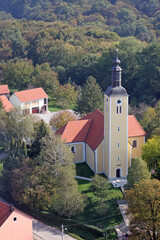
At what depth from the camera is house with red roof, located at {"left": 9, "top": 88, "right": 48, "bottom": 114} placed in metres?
64.8

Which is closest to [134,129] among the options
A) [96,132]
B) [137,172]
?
[96,132]

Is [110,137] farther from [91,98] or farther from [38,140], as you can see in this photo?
[91,98]

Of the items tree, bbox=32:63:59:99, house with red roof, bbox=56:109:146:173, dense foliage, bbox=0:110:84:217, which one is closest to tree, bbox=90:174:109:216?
dense foliage, bbox=0:110:84:217

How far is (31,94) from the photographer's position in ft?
217

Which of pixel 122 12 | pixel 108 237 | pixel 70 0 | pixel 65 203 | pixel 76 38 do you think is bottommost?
pixel 108 237

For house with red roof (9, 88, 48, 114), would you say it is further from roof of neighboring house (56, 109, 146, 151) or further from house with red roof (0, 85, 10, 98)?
roof of neighboring house (56, 109, 146, 151)

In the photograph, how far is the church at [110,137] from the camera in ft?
136

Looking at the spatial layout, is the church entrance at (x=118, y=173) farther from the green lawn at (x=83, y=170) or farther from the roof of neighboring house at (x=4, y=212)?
the roof of neighboring house at (x=4, y=212)

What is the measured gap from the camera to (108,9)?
11969 centimetres

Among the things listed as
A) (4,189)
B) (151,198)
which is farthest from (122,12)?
(151,198)

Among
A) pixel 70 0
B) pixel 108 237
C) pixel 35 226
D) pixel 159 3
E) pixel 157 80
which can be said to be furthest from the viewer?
pixel 70 0

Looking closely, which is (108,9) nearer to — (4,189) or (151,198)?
(4,189)

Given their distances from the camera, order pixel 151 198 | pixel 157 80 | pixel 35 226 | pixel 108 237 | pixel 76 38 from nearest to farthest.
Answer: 1. pixel 151 198
2. pixel 108 237
3. pixel 35 226
4. pixel 157 80
5. pixel 76 38

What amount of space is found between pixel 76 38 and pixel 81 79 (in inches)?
832
